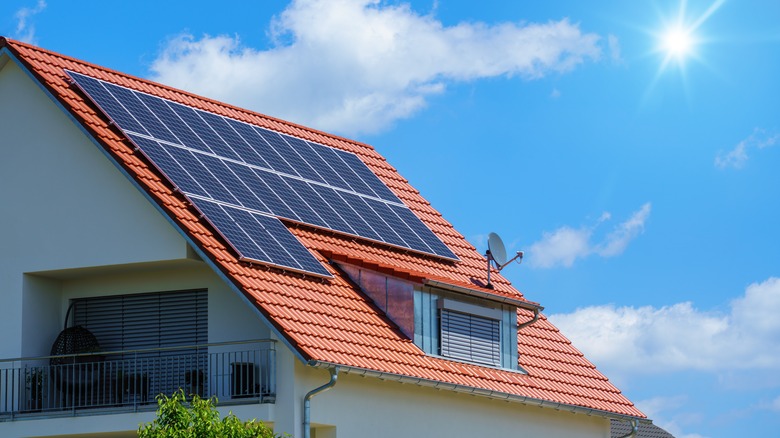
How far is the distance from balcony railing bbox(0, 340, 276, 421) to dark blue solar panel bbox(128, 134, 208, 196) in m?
2.77

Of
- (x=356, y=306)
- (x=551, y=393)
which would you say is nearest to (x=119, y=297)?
(x=356, y=306)

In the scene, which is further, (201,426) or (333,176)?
(333,176)

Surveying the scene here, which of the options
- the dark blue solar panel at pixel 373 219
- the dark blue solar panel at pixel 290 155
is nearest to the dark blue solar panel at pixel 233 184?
the dark blue solar panel at pixel 290 155

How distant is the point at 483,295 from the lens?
2917 cm

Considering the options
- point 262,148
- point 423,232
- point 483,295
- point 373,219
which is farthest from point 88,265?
point 423,232

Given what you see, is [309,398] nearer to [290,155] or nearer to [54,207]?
[54,207]

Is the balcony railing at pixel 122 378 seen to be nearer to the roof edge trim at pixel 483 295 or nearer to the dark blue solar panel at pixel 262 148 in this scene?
the roof edge trim at pixel 483 295

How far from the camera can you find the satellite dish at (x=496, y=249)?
31703mm

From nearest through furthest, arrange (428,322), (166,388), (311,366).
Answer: (311,366) → (166,388) → (428,322)

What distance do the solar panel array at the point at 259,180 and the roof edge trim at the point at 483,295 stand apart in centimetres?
207

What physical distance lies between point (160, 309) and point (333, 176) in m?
5.99

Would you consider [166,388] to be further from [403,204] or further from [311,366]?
[403,204]

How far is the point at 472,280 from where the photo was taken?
31.5 m

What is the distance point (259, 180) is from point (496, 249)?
19.0 ft
